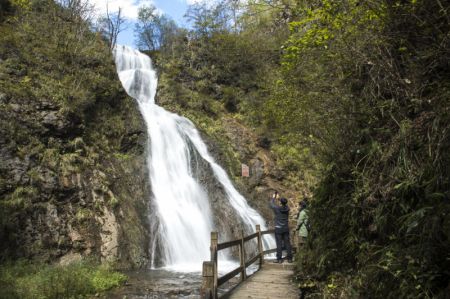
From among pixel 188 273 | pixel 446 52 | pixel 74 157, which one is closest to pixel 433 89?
pixel 446 52

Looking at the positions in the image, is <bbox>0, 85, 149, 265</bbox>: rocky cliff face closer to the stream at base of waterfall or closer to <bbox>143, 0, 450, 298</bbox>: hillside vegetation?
the stream at base of waterfall

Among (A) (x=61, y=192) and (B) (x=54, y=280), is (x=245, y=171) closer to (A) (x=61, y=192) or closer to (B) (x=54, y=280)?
(A) (x=61, y=192)

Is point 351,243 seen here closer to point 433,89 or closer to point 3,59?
point 433,89

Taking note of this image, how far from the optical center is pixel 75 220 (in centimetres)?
1323

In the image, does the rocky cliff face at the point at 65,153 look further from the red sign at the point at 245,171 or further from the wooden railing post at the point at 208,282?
the wooden railing post at the point at 208,282

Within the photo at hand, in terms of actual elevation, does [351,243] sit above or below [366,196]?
below

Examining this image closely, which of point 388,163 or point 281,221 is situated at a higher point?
point 388,163

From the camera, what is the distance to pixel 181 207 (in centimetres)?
1670

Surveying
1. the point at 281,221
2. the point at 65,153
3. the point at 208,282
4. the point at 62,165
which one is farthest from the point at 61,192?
the point at 208,282

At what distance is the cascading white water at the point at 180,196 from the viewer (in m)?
14.6

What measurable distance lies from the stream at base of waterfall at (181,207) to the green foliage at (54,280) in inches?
53.5

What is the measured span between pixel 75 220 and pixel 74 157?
2.84m

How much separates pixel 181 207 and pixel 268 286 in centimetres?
871

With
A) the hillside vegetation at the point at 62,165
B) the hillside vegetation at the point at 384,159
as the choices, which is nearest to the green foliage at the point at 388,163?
the hillside vegetation at the point at 384,159
